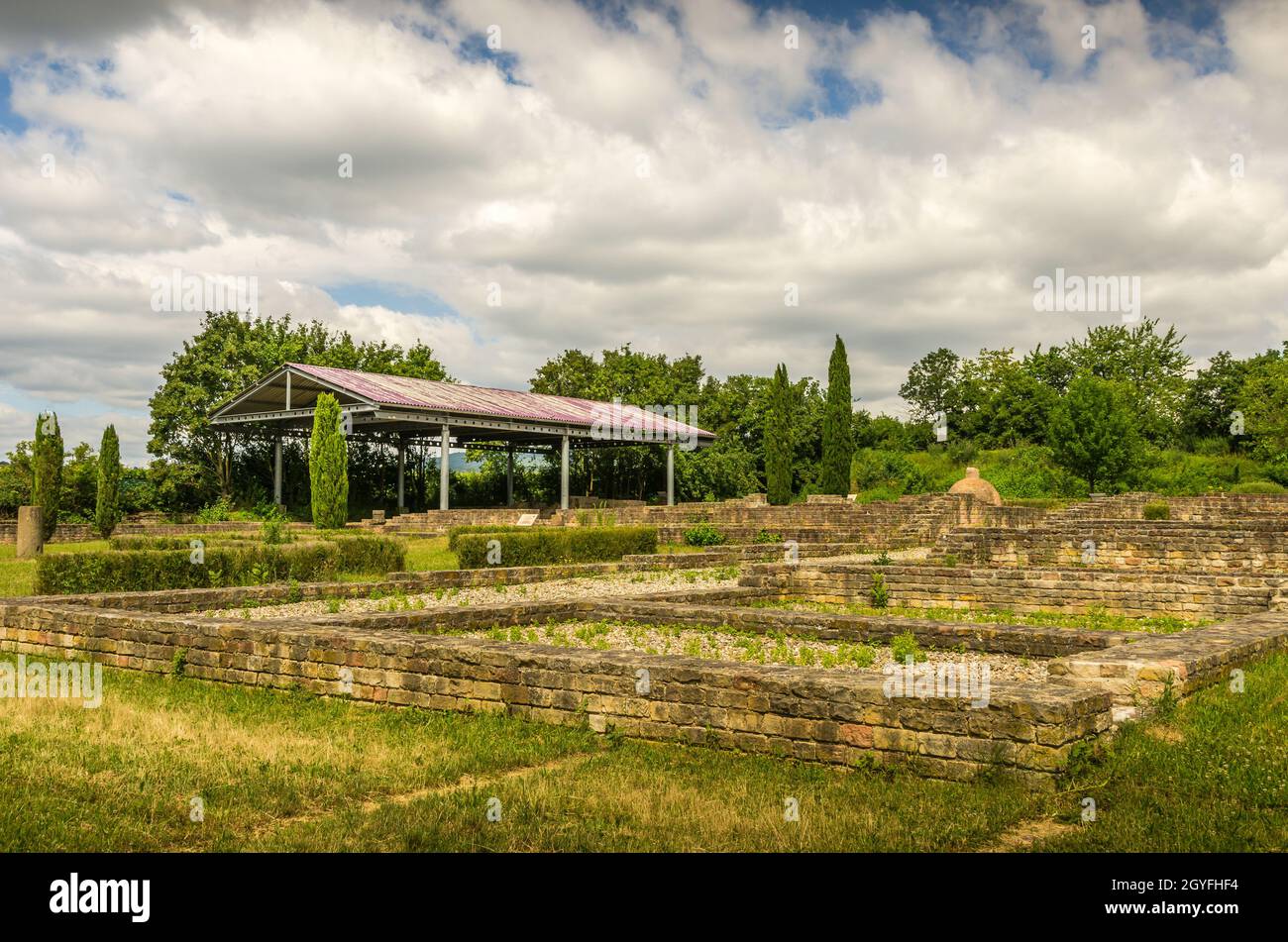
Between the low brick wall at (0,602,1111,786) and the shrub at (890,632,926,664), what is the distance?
11.5 ft

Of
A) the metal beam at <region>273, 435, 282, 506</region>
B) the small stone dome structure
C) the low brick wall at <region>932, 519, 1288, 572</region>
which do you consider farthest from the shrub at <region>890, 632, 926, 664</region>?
the metal beam at <region>273, 435, 282, 506</region>

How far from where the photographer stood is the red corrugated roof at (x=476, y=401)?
3303 cm

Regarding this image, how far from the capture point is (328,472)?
30203 millimetres

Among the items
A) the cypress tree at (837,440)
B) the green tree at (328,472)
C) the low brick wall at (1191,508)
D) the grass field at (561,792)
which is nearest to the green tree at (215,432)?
the green tree at (328,472)

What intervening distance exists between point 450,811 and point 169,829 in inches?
48.2

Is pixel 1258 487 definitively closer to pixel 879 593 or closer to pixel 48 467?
pixel 879 593

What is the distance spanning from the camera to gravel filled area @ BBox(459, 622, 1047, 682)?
879 cm

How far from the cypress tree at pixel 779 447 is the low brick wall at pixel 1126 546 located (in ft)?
82.6

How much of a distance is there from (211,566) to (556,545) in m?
7.04

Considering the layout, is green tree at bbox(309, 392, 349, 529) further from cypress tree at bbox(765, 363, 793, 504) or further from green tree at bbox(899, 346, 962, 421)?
green tree at bbox(899, 346, 962, 421)

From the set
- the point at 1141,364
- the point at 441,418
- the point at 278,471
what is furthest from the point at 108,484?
the point at 1141,364

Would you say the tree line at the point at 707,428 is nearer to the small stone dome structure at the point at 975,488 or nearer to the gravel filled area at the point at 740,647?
the small stone dome structure at the point at 975,488

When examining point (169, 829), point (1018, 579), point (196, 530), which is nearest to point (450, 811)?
point (169, 829)
